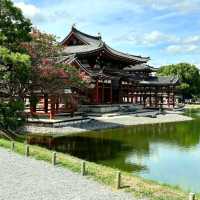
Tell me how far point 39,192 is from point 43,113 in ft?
106

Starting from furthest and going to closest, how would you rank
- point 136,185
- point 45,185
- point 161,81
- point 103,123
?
point 161,81 < point 103,123 < point 136,185 < point 45,185

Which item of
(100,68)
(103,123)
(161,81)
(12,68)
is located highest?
→ (100,68)

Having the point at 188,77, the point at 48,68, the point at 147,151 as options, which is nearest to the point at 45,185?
the point at 147,151

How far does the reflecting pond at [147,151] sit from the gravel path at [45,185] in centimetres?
619

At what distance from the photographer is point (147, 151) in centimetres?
3042

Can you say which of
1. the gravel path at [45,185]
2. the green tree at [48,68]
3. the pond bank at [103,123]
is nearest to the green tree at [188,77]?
the pond bank at [103,123]

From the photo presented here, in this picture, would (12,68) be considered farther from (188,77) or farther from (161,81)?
(188,77)

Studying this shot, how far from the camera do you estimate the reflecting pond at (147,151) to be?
73.7 feet

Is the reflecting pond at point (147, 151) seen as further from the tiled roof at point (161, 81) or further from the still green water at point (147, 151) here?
the tiled roof at point (161, 81)

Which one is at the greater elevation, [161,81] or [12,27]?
[12,27]

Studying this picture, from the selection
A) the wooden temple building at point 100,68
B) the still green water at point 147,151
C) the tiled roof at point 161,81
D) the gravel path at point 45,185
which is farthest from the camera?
the tiled roof at point 161,81

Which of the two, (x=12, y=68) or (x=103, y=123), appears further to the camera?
(x=103, y=123)

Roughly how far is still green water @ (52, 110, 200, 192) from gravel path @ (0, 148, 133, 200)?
20.2 feet

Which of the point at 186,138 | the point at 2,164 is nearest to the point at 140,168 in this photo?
the point at 2,164
